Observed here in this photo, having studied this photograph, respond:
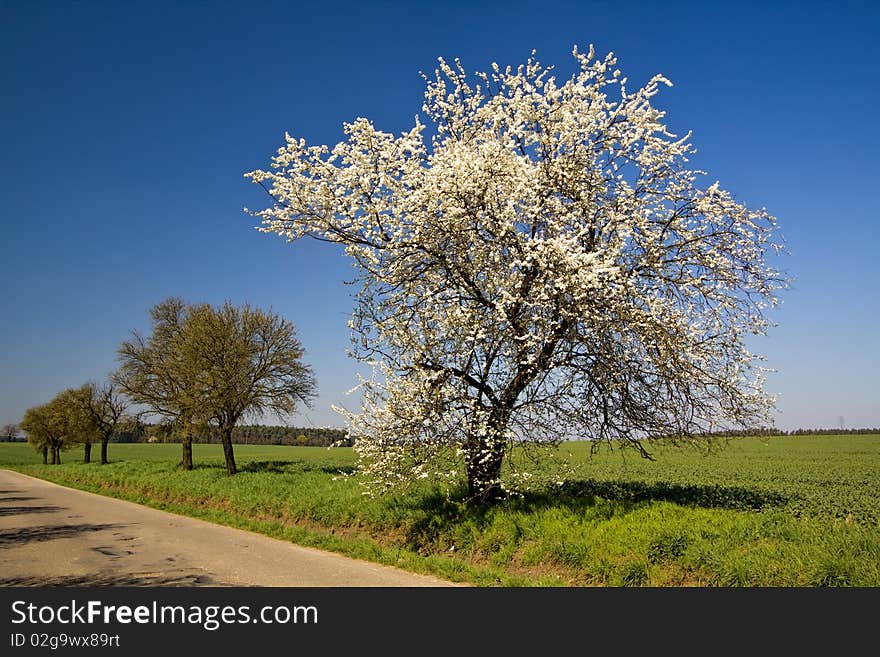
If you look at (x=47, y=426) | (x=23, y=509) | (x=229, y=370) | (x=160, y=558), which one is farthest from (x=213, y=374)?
(x=47, y=426)

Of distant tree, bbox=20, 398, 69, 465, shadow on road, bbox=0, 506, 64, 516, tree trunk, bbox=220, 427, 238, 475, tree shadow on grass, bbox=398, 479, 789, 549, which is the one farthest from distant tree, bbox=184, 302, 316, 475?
distant tree, bbox=20, 398, 69, 465

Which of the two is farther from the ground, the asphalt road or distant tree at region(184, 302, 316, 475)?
distant tree at region(184, 302, 316, 475)

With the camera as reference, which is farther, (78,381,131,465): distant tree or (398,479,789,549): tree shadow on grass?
(78,381,131,465): distant tree

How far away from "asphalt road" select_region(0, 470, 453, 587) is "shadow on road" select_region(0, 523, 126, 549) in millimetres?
26

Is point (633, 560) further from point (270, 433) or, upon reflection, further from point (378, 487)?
point (270, 433)

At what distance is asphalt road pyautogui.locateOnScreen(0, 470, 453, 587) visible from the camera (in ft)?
36.5

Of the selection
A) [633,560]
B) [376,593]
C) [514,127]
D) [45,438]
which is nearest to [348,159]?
[514,127]

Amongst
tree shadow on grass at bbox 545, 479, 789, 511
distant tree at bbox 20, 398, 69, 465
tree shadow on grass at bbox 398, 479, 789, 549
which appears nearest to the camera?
tree shadow on grass at bbox 398, 479, 789, 549

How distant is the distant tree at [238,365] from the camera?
121 ft

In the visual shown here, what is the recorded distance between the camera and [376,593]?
33.3 feet

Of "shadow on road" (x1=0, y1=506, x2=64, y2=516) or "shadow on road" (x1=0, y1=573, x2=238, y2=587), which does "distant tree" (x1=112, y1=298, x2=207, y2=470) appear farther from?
"shadow on road" (x1=0, y1=573, x2=238, y2=587)

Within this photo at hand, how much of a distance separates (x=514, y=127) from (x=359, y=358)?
7.23 m

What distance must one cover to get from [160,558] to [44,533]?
703cm

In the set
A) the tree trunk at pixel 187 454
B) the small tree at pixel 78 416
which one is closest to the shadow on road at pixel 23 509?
the tree trunk at pixel 187 454
